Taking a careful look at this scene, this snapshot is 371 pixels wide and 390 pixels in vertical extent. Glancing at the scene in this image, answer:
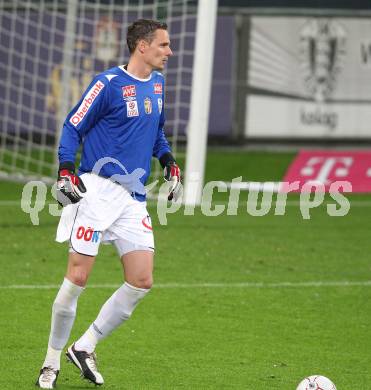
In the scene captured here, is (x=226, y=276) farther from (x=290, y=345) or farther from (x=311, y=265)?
(x=290, y=345)

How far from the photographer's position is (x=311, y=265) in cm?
1181

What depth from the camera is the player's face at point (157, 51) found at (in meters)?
7.28

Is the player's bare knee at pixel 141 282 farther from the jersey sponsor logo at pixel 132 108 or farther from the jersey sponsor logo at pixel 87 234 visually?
the jersey sponsor logo at pixel 132 108

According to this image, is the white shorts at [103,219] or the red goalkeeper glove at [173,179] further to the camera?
the red goalkeeper glove at [173,179]

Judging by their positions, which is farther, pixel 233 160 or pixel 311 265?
pixel 233 160

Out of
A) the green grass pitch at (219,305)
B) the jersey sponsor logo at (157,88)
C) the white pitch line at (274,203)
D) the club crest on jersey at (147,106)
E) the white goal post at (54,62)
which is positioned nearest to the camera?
the club crest on jersey at (147,106)

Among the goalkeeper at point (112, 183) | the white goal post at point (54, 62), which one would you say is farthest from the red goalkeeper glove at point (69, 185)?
the white goal post at point (54, 62)

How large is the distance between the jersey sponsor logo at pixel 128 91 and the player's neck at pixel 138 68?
0.11m

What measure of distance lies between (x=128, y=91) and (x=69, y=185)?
70 centimetres

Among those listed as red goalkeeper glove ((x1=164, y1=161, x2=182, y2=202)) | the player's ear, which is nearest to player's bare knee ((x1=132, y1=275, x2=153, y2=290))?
red goalkeeper glove ((x1=164, y1=161, x2=182, y2=202))

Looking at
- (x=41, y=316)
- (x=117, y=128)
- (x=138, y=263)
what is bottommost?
(x=41, y=316)

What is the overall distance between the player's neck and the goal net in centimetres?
920

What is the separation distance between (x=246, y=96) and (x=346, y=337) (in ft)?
35.3

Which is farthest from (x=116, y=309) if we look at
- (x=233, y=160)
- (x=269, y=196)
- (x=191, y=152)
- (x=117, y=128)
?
(x=233, y=160)
